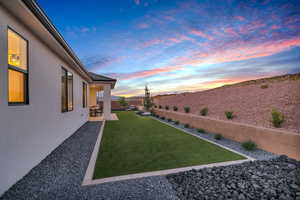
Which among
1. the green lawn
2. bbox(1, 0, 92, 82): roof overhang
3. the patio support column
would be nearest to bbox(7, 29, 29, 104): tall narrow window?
bbox(1, 0, 92, 82): roof overhang

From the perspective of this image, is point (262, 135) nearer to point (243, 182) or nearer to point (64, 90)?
point (243, 182)

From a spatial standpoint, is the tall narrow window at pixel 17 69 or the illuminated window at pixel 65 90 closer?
the tall narrow window at pixel 17 69

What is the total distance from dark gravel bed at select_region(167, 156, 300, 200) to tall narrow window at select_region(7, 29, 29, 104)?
11.5 ft

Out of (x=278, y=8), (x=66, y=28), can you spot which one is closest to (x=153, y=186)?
(x=278, y=8)

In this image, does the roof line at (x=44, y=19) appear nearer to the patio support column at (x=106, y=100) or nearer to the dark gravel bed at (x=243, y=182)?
the dark gravel bed at (x=243, y=182)

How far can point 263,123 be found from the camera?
482cm

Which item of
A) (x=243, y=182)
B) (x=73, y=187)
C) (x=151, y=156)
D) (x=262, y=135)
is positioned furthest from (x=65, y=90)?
(x=262, y=135)

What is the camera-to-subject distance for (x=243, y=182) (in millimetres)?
2348

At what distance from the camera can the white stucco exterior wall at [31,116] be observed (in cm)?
A: 223

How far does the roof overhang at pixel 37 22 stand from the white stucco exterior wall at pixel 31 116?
0.37 ft

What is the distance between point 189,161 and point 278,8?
645 cm

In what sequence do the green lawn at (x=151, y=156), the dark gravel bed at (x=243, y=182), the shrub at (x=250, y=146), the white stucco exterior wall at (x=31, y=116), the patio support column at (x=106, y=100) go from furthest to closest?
the patio support column at (x=106, y=100) < the shrub at (x=250, y=146) < the green lawn at (x=151, y=156) < the white stucco exterior wall at (x=31, y=116) < the dark gravel bed at (x=243, y=182)

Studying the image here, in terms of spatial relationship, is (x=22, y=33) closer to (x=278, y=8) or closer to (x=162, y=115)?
(x=278, y=8)

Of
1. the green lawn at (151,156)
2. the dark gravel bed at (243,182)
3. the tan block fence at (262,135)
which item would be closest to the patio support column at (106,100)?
the green lawn at (151,156)
